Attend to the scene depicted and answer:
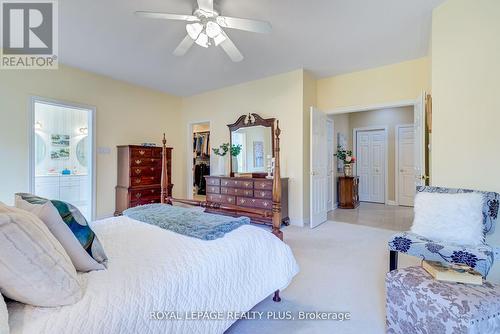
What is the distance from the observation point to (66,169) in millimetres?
6082

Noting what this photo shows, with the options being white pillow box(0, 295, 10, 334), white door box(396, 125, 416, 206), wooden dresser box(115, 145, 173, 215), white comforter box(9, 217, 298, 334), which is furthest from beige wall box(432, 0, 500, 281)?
wooden dresser box(115, 145, 173, 215)

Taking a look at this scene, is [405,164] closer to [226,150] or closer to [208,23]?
[226,150]

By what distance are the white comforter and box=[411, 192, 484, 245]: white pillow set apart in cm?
125

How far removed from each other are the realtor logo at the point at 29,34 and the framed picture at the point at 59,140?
286 cm

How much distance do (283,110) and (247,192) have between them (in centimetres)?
159

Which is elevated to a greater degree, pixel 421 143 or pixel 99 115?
pixel 99 115

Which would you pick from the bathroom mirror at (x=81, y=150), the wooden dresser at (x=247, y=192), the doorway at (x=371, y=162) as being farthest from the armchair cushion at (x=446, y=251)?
the bathroom mirror at (x=81, y=150)

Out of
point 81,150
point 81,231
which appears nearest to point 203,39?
point 81,231

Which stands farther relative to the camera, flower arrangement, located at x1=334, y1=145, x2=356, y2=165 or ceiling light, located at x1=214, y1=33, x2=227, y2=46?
flower arrangement, located at x1=334, y1=145, x2=356, y2=165

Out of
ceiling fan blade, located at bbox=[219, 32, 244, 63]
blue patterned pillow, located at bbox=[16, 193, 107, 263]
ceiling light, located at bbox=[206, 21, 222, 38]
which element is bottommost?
blue patterned pillow, located at bbox=[16, 193, 107, 263]

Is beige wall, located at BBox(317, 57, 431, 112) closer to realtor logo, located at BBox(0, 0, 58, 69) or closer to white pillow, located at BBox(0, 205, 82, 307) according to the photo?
realtor logo, located at BBox(0, 0, 58, 69)

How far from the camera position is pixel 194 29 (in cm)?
237

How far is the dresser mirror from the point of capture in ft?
15.0

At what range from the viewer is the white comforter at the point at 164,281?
888 mm
